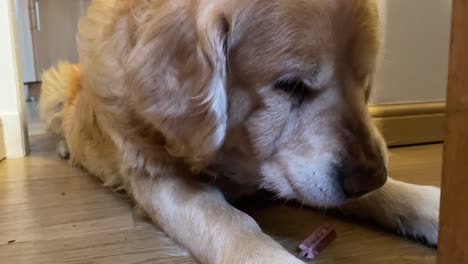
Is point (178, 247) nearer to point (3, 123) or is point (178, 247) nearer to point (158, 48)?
point (158, 48)

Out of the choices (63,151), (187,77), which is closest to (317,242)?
(187,77)

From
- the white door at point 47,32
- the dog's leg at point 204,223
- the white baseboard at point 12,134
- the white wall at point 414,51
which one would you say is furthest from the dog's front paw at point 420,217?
the white door at point 47,32

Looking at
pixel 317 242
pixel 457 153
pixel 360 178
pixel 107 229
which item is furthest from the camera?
pixel 107 229

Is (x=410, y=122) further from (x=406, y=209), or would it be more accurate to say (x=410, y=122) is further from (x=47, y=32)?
(x=47, y=32)

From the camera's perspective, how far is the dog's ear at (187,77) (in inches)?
36.0

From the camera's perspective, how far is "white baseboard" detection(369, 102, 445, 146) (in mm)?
1851

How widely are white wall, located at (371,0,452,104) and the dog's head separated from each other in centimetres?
88

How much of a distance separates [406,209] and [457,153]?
0.48 meters

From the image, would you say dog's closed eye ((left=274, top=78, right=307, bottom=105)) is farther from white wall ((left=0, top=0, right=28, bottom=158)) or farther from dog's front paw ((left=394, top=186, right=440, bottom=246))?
white wall ((left=0, top=0, right=28, bottom=158))

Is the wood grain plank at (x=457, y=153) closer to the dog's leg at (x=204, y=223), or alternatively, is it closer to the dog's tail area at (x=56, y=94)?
the dog's leg at (x=204, y=223)

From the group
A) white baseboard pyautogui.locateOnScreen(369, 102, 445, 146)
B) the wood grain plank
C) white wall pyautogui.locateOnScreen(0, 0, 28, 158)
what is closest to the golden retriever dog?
the wood grain plank

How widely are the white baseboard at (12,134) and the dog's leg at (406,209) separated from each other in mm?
1286

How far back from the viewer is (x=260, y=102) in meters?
0.93

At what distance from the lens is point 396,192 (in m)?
1.09
